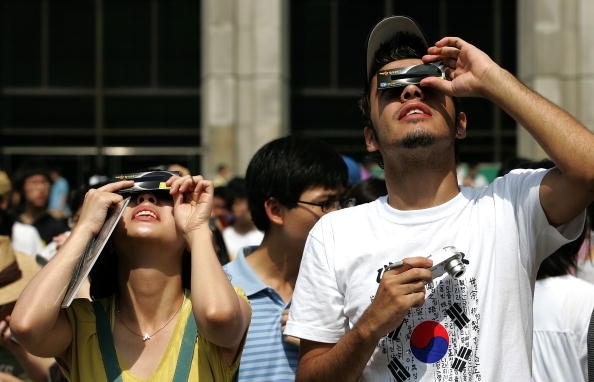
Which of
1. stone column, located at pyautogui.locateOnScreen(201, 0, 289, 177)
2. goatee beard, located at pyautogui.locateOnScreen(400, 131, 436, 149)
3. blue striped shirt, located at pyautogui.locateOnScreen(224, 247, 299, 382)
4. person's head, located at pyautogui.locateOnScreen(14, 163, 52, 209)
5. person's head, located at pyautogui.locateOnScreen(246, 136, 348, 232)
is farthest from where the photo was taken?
stone column, located at pyautogui.locateOnScreen(201, 0, 289, 177)

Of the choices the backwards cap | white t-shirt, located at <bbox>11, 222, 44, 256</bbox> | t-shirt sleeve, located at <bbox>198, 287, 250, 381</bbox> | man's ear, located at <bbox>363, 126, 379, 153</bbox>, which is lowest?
white t-shirt, located at <bbox>11, 222, 44, 256</bbox>

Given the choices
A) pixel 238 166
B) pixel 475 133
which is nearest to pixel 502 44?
pixel 475 133

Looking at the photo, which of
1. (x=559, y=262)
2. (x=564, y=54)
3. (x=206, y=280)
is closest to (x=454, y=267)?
(x=206, y=280)

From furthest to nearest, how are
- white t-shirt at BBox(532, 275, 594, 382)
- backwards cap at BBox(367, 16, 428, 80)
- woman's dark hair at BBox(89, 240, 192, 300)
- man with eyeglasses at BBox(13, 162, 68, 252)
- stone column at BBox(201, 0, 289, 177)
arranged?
stone column at BBox(201, 0, 289, 177) < man with eyeglasses at BBox(13, 162, 68, 252) < white t-shirt at BBox(532, 275, 594, 382) < woman's dark hair at BBox(89, 240, 192, 300) < backwards cap at BBox(367, 16, 428, 80)

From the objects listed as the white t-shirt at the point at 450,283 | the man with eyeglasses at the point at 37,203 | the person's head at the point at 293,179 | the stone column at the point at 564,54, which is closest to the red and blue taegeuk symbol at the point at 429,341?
the white t-shirt at the point at 450,283

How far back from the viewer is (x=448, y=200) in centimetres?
302

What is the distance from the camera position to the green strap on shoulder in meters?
3.10

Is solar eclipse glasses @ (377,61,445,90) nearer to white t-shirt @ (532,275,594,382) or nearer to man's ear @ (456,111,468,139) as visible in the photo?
man's ear @ (456,111,468,139)

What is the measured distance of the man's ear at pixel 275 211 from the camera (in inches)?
163

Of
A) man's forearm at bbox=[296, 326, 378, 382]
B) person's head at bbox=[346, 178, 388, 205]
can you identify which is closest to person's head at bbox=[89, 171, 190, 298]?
man's forearm at bbox=[296, 326, 378, 382]

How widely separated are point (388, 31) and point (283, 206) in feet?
3.80

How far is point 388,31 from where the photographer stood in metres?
3.21

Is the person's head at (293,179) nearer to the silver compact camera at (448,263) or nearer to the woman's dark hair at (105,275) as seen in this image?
the woman's dark hair at (105,275)

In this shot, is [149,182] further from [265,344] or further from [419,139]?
[419,139]
